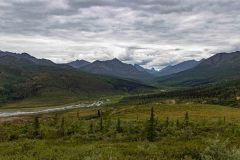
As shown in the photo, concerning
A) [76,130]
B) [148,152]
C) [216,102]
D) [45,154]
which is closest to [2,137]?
[76,130]

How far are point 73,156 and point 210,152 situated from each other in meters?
7.61

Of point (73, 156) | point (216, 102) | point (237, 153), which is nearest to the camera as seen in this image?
point (237, 153)

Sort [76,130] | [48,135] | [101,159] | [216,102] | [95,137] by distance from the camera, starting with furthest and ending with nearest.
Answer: [216,102] → [76,130] → [48,135] → [95,137] → [101,159]

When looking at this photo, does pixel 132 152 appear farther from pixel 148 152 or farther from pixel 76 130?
pixel 76 130

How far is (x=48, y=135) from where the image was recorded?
46.9 m

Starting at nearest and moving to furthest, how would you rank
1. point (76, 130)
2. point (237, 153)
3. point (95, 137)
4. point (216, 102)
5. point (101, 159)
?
1. point (237, 153)
2. point (101, 159)
3. point (95, 137)
4. point (76, 130)
5. point (216, 102)

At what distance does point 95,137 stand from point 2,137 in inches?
511

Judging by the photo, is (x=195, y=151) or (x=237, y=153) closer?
(x=237, y=153)

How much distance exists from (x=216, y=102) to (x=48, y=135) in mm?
154382

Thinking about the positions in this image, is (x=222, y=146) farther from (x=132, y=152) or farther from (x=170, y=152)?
(x=132, y=152)

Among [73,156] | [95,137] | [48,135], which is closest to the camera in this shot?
[73,156]

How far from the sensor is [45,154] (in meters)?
24.2

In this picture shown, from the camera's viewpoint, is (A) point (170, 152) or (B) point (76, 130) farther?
(B) point (76, 130)

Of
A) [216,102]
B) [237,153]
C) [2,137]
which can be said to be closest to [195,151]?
[237,153]
